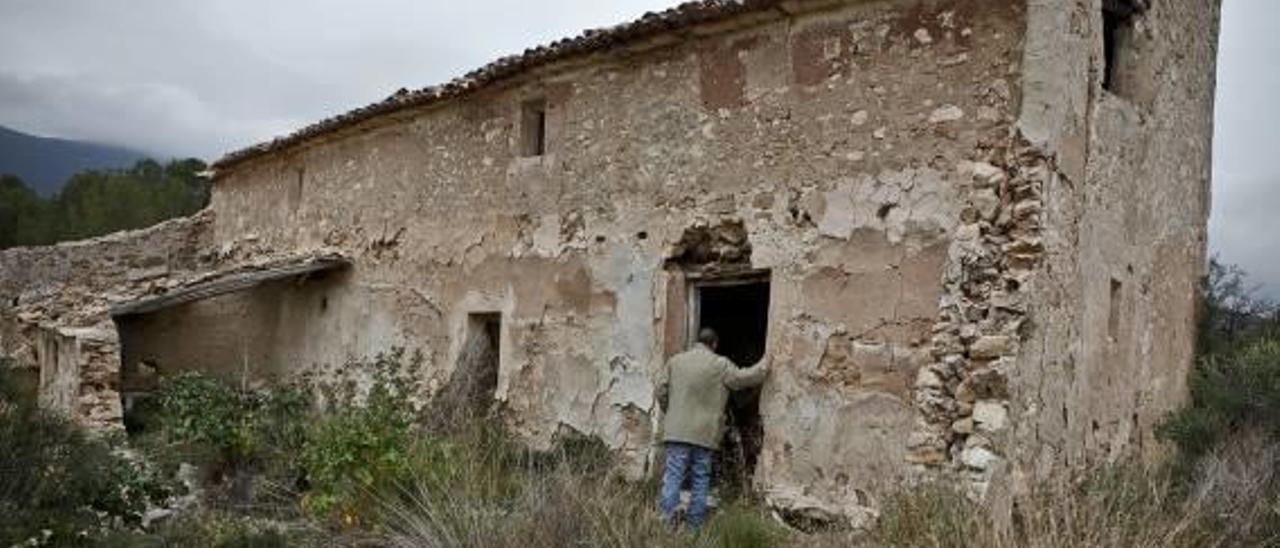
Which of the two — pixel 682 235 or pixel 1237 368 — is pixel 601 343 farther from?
pixel 1237 368

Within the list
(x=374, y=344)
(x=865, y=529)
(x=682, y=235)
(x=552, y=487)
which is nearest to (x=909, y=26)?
(x=682, y=235)

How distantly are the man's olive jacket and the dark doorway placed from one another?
59cm

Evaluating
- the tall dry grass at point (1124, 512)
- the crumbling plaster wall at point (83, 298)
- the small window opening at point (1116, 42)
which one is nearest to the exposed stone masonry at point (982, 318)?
the tall dry grass at point (1124, 512)

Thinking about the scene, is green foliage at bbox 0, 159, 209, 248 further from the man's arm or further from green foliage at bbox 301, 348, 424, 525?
the man's arm

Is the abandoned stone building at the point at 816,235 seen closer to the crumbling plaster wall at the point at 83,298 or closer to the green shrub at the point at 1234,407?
the crumbling plaster wall at the point at 83,298

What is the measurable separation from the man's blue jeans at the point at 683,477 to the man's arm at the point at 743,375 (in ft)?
1.71

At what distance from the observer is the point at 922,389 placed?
7359 millimetres

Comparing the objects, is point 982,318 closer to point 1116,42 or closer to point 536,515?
point 1116,42

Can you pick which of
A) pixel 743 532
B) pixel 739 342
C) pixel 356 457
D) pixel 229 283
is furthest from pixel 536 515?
pixel 229 283

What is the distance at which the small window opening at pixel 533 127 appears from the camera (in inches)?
428

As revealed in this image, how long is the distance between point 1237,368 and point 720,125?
4.53 meters

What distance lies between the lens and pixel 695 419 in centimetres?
796

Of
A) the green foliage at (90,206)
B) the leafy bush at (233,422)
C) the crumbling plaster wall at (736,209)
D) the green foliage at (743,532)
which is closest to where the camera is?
the green foliage at (743,532)

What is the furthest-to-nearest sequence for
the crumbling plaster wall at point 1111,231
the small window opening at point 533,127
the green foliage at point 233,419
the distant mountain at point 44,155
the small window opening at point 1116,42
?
the distant mountain at point 44,155, the small window opening at point 533,127, the green foliage at point 233,419, the small window opening at point 1116,42, the crumbling plaster wall at point 1111,231
